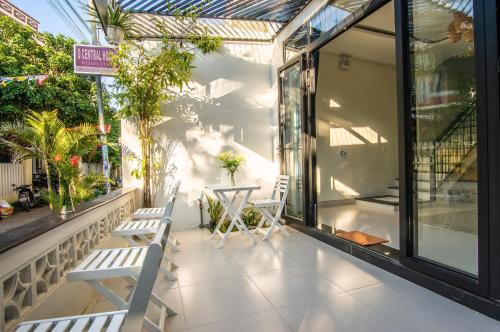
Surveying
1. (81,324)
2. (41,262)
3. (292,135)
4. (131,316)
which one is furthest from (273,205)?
(131,316)

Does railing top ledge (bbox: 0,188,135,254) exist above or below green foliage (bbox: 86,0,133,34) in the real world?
below

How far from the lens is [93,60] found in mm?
4008

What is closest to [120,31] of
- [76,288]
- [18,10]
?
[76,288]

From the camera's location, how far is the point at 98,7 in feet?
12.7

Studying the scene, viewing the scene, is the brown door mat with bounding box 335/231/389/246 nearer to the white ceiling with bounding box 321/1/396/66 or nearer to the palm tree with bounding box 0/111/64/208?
the white ceiling with bounding box 321/1/396/66

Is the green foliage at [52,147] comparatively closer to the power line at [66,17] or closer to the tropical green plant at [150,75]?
the tropical green plant at [150,75]

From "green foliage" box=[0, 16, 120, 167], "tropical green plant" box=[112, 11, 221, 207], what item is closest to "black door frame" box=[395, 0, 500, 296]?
"tropical green plant" box=[112, 11, 221, 207]

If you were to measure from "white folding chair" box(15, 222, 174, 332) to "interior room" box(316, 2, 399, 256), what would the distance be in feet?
15.4

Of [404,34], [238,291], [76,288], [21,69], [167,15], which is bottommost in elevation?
[238,291]

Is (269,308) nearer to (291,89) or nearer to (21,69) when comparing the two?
(291,89)

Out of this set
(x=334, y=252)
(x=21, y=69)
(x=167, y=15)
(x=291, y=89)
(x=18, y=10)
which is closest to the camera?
(x=334, y=252)

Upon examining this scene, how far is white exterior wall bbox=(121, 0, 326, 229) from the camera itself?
4.96m

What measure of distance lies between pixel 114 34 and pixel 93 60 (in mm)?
508

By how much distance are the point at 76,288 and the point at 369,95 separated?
657 centimetres
